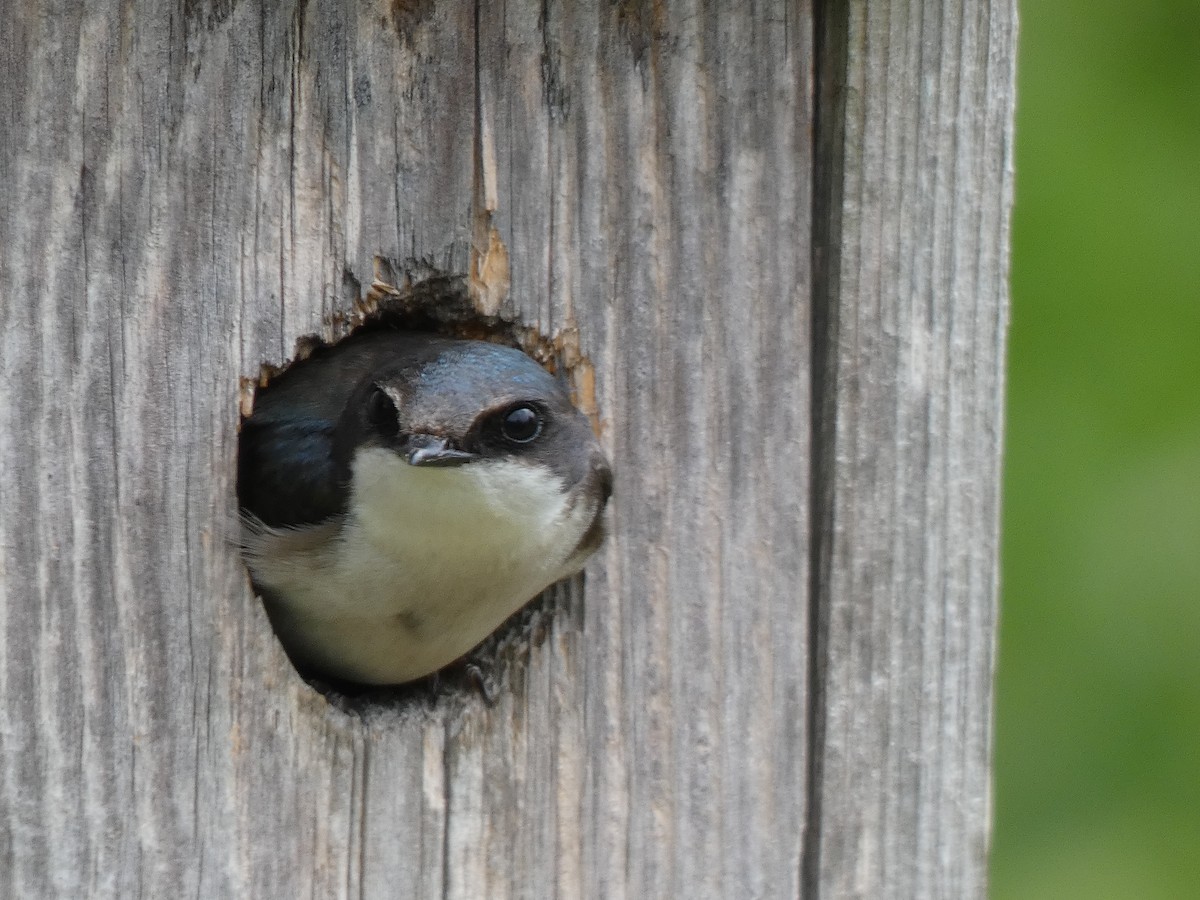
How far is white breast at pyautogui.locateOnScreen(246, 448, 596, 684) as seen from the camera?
1808mm

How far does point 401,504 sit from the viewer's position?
1.83 meters

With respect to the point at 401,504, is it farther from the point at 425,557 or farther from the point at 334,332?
the point at 334,332

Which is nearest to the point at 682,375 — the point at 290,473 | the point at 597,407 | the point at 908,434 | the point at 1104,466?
the point at 597,407

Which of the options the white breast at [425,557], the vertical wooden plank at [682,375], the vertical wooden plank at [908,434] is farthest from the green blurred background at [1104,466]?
the white breast at [425,557]

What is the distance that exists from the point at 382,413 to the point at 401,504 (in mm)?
119

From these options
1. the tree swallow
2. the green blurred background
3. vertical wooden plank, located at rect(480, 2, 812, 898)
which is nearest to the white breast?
the tree swallow

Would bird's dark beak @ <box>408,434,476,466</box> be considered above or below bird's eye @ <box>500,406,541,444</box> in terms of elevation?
below

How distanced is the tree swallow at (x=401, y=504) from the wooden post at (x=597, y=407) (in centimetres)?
6

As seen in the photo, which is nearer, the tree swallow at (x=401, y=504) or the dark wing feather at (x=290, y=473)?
the tree swallow at (x=401, y=504)

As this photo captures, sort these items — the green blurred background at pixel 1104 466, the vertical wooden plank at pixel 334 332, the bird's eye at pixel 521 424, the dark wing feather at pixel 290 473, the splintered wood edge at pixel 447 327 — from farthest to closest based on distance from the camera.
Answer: the green blurred background at pixel 1104 466
the dark wing feather at pixel 290 473
the bird's eye at pixel 521 424
the splintered wood edge at pixel 447 327
the vertical wooden plank at pixel 334 332

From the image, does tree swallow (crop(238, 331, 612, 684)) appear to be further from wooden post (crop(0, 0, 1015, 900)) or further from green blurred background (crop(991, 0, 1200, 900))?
green blurred background (crop(991, 0, 1200, 900))

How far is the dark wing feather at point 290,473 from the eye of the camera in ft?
6.13

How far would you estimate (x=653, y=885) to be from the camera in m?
1.76

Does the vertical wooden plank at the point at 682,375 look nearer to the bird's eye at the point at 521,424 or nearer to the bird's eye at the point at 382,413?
the bird's eye at the point at 521,424
